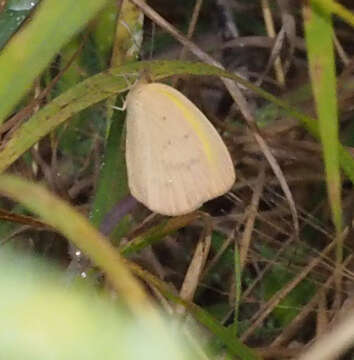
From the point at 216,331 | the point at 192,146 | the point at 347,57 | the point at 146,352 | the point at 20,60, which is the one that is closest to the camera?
the point at 146,352

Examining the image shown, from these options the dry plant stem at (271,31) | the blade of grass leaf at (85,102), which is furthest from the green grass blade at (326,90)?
the dry plant stem at (271,31)

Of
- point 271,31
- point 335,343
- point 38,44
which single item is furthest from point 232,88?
point 335,343

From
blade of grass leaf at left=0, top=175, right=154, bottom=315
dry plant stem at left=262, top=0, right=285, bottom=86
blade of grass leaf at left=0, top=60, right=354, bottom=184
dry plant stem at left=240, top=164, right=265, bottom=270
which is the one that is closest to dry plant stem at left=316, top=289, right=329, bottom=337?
dry plant stem at left=240, top=164, right=265, bottom=270

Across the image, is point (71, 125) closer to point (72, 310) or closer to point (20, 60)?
point (20, 60)

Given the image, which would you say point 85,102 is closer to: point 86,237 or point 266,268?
point 86,237

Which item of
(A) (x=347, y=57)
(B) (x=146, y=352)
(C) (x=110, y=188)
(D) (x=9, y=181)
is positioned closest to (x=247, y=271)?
(C) (x=110, y=188)

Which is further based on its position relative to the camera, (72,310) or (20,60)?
(20,60)
